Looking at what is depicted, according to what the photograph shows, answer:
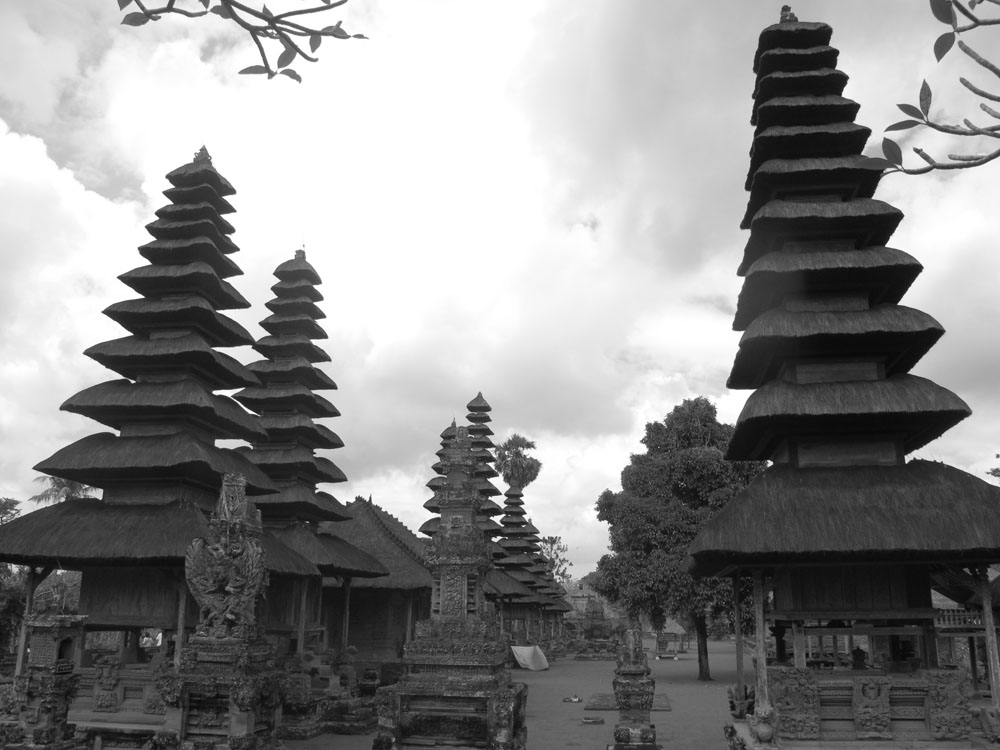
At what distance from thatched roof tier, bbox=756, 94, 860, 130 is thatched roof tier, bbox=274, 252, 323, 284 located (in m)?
19.1

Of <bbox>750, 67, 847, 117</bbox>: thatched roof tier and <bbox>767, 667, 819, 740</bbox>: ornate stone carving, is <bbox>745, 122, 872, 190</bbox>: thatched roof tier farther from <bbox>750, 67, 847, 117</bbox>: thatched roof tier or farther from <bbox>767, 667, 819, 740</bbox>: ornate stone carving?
<bbox>767, 667, 819, 740</bbox>: ornate stone carving

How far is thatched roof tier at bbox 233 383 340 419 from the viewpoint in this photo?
29078 mm

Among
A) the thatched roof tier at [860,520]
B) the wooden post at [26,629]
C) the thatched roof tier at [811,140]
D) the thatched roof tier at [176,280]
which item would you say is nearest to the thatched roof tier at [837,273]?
the thatched roof tier at [811,140]

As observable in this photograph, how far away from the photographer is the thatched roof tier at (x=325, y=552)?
84.2ft

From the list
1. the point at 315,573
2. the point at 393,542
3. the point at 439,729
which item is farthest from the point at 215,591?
the point at 393,542

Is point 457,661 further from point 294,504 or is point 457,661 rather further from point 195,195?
point 195,195

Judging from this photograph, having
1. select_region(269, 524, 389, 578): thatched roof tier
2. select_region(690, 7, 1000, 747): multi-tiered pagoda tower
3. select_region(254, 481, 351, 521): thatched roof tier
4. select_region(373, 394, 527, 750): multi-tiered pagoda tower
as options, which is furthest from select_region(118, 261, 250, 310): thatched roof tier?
select_region(690, 7, 1000, 747): multi-tiered pagoda tower

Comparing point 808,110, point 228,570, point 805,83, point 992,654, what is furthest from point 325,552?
point 805,83

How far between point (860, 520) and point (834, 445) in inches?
96.8

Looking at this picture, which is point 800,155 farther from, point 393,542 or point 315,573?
point 393,542

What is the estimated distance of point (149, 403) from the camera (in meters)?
21.0

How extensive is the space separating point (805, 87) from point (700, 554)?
11.7 metres

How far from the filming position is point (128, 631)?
21.6m

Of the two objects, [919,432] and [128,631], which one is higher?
[919,432]
